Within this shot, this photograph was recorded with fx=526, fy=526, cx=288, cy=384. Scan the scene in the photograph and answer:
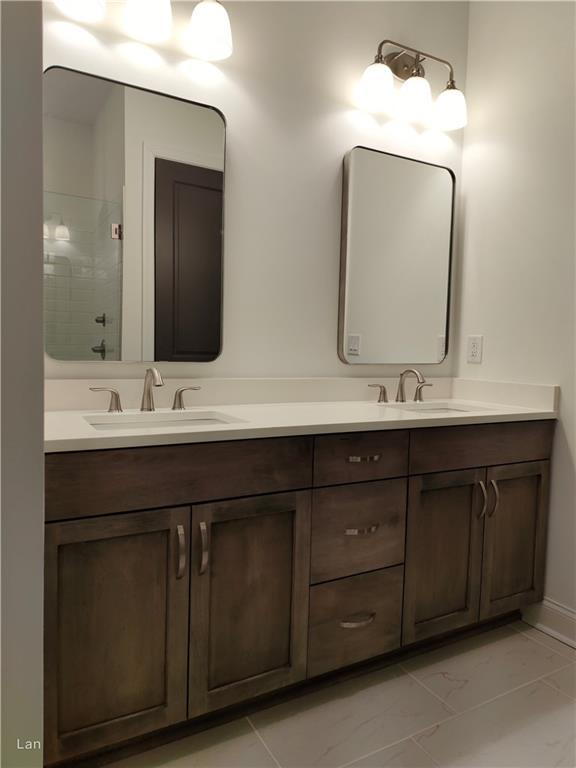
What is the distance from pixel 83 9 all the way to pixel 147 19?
182mm

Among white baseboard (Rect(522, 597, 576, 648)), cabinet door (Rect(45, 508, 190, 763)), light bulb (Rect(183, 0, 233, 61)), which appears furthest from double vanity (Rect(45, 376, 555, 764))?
light bulb (Rect(183, 0, 233, 61))

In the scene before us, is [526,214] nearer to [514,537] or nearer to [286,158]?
[286,158]

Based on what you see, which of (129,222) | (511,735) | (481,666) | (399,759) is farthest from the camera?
(481,666)

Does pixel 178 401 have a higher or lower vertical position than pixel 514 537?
higher

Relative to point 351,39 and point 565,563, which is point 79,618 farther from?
point 351,39

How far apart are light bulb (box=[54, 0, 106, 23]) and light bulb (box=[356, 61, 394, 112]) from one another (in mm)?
968

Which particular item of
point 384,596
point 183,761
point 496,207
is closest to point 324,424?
point 384,596

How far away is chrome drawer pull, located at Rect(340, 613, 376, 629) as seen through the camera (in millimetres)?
1528

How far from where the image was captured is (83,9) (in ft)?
5.00

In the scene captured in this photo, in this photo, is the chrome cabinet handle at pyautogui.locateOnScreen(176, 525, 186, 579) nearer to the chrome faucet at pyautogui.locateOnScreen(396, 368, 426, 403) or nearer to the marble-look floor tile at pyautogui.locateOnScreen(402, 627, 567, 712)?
the marble-look floor tile at pyautogui.locateOnScreen(402, 627, 567, 712)

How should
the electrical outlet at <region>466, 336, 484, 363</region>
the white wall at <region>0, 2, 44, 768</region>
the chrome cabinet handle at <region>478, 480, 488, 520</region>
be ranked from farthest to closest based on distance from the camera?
1. the electrical outlet at <region>466, 336, 484, 363</region>
2. the chrome cabinet handle at <region>478, 480, 488, 520</region>
3. the white wall at <region>0, 2, 44, 768</region>

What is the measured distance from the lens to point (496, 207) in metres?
2.20

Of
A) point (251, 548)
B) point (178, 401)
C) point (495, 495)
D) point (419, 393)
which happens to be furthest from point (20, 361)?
point (419, 393)

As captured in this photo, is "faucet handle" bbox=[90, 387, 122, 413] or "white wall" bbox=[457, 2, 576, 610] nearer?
"faucet handle" bbox=[90, 387, 122, 413]
